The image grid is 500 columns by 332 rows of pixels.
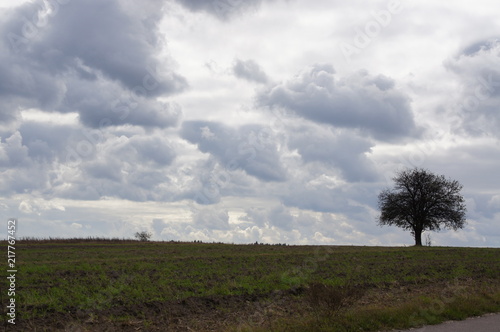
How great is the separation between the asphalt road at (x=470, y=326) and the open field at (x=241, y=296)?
0.45 meters

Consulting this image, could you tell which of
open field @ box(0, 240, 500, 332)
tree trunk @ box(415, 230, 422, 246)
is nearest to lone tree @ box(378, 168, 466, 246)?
tree trunk @ box(415, 230, 422, 246)

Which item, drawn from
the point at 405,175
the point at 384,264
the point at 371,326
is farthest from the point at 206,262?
the point at 405,175

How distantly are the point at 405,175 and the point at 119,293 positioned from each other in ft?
196

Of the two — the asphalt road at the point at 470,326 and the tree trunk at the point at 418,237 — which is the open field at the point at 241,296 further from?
the tree trunk at the point at 418,237

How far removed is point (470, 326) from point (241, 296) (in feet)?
29.1

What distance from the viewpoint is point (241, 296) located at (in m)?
19.5

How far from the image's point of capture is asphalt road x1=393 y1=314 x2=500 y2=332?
41.5 feet

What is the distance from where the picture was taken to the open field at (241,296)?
1383 cm

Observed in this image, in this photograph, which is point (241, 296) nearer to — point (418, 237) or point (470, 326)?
point (470, 326)

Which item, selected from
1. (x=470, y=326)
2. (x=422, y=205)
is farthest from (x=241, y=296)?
(x=422, y=205)

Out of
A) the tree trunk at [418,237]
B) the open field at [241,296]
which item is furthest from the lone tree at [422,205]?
the open field at [241,296]

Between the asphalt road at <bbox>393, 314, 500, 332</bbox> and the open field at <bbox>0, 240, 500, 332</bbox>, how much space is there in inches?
17.6

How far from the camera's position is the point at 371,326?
1302 centimetres

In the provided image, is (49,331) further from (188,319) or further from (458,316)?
(458,316)
